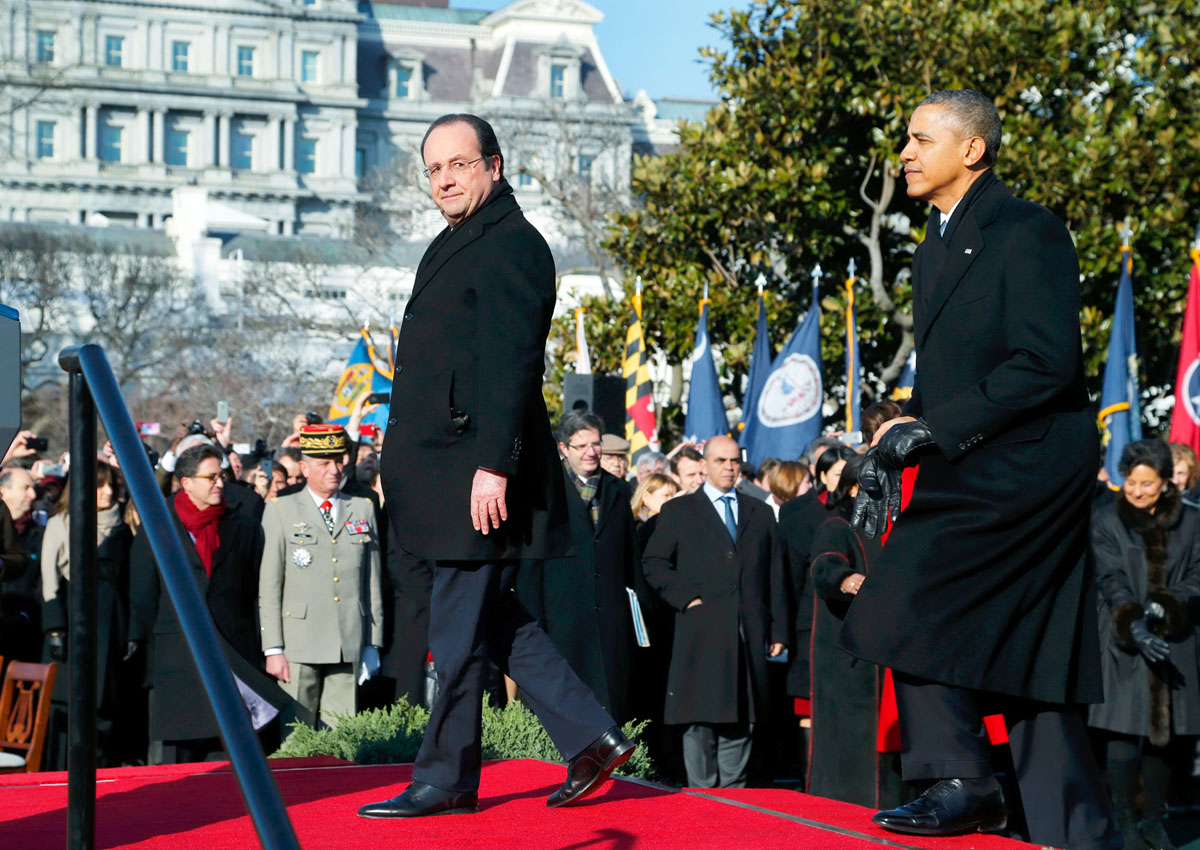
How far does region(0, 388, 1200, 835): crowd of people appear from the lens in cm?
782

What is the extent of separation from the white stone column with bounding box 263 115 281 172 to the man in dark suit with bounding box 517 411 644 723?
293 ft

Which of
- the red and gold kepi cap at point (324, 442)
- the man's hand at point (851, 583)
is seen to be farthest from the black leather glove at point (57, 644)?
the man's hand at point (851, 583)

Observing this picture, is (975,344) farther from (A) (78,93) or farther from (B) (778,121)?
(A) (78,93)

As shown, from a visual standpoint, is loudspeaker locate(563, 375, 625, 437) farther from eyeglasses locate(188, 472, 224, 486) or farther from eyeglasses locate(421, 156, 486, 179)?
eyeglasses locate(421, 156, 486, 179)

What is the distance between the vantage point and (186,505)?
26.6 feet

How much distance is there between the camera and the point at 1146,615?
789 centimetres

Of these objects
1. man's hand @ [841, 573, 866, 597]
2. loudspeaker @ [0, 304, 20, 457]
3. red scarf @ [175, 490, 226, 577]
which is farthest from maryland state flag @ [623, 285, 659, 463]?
loudspeaker @ [0, 304, 20, 457]

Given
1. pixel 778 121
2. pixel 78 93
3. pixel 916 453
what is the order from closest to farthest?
pixel 916 453
pixel 778 121
pixel 78 93

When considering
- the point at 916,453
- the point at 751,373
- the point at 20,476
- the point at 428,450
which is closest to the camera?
the point at 916,453

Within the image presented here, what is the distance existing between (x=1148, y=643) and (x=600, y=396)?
5.60m

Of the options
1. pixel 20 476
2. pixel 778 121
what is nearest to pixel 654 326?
pixel 778 121

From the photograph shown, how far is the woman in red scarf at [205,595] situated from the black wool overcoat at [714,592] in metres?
2.10

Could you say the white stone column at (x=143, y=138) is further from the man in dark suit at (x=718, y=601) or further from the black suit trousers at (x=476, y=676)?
the black suit trousers at (x=476, y=676)

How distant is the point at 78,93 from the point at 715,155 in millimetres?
81835
